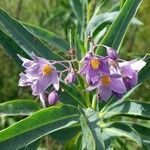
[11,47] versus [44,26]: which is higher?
[11,47]

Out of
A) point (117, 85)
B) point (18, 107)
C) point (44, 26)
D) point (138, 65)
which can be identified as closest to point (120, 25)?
point (138, 65)

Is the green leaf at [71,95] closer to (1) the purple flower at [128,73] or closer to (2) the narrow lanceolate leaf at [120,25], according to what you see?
(2) the narrow lanceolate leaf at [120,25]

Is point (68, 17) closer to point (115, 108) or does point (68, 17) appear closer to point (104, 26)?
point (104, 26)

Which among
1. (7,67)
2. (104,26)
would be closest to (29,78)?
(104,26)

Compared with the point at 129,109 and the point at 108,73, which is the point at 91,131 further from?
the point at 129,109

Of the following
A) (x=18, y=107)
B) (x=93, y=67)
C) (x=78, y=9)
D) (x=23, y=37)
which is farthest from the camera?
(x=78, y=9)

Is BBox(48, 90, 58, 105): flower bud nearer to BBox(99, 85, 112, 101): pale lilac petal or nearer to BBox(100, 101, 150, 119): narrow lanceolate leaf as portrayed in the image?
BBox(99, 85, 112, 101): pale lilac petal

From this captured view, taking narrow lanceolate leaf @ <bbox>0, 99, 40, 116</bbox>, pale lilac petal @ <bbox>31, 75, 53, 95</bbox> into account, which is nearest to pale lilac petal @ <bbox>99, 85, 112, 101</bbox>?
pale lilac petal @ <bbox>31, 75, 53, 95</bbox>

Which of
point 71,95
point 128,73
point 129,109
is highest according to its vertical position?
point 128,73
